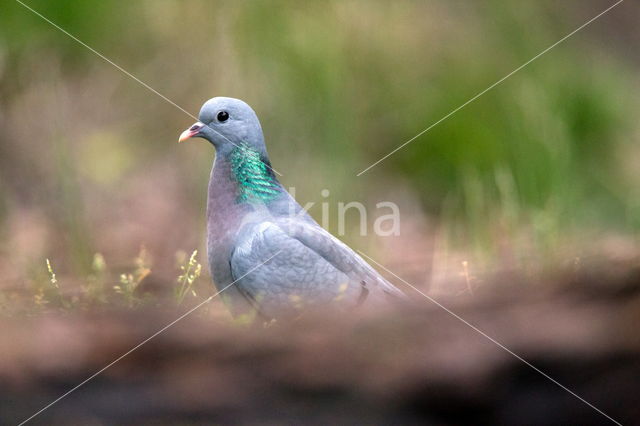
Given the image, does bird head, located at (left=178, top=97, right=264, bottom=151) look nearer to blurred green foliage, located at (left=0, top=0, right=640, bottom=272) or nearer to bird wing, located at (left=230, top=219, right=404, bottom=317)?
bird wing, located at (left=230, top=219, right=404, bottom=317)

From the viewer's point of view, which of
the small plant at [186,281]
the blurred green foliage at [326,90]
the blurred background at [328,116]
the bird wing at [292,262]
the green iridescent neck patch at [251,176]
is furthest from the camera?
the blurred green foliage at [326,90]

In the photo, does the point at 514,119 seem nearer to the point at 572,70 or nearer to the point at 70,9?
the point at 572,70

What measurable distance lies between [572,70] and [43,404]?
4.40 meters

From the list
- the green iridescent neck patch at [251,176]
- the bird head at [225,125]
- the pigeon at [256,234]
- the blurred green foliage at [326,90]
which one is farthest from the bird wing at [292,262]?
the blurred green foliage at [326,90]

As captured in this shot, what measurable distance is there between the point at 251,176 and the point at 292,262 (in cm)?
37

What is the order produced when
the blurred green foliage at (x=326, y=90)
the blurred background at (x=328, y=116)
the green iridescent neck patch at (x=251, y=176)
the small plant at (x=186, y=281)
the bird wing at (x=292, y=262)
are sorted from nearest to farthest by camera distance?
the small plant at (x=186, y=281), the bird wing at (x=292, y=262), the green iridescent neck patch at (x=251, y=176), the blurred background at (x=328, y=116), the blurred green foliage at (x=326, y=90)

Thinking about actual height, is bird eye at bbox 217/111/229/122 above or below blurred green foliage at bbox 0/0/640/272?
below

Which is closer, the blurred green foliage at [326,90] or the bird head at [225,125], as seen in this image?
the bird head at [225,125]

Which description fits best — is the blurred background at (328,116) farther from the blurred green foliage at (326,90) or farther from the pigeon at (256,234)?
the pigeon at (256,234)

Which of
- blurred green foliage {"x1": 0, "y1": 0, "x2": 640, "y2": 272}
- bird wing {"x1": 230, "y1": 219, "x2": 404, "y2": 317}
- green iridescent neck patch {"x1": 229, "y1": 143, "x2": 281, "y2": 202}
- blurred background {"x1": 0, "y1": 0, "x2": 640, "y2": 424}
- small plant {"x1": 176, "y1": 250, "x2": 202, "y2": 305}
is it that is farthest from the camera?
blurred green foliage {"x1": 0, "y1": 0, "x2": 640, "y2": 272}

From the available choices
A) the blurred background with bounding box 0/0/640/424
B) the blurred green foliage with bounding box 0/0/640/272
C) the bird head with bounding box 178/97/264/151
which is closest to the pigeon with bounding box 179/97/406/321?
the bird head with bounding box 178/97/264/151

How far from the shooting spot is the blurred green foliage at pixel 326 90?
436cm

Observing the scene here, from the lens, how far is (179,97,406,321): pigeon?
7.79ft

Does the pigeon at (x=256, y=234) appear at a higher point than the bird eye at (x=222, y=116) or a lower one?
lower
